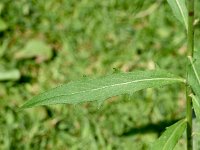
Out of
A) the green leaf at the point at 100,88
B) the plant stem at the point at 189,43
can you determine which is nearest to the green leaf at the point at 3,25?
the green leaf at the point at 100,88

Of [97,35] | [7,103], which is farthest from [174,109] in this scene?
[7,103]

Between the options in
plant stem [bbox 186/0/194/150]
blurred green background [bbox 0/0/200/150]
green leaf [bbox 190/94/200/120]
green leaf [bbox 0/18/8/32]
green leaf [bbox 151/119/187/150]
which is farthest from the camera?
green leaf [bbox 0/18/8/32]

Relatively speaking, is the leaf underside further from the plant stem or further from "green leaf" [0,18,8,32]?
"green leaf" [0,18,8,32]

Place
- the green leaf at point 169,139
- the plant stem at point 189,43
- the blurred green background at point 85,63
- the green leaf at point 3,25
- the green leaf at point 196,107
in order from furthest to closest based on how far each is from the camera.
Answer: the green leaf at point 3,25
the blurred green background at point 85,63
the green leaf at point 169,139
the green leaf at point 196,107
the plant stem at point 189,43

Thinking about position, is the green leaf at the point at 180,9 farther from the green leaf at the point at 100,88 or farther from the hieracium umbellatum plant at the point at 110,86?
the green leaf at the point at 100,88

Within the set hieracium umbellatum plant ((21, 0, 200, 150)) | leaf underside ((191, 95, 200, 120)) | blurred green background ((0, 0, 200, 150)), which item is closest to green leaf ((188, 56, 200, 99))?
hieracium umbellatum plant ((21, 0, 200, 150))

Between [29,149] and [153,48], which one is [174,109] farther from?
[29,149]

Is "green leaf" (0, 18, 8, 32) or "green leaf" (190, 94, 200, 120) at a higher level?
"green leaf" (0, 18, 8, 32)
